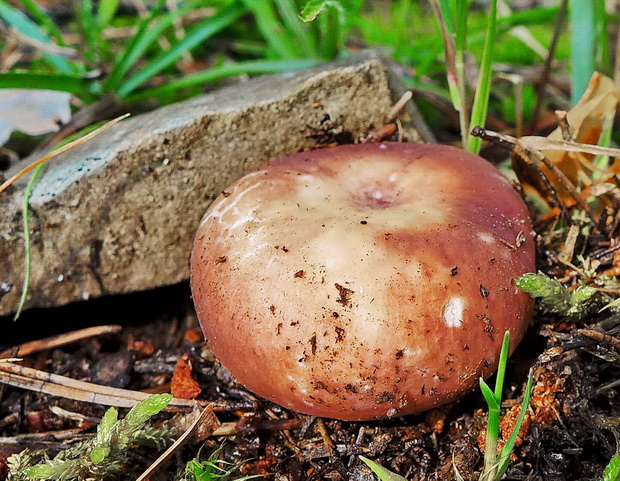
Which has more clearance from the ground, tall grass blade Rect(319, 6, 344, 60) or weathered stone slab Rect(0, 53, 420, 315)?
tall grass blade Rect(319, 6, 344, 60)

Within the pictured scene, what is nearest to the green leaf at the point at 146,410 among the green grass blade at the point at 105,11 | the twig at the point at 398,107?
the twig at the point at 398,107

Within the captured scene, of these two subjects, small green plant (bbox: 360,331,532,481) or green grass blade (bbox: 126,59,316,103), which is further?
green grass blade (bbox: 126,59,316,103)

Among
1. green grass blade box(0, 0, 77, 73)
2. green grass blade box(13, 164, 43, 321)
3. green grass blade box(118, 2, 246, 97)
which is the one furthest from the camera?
green grass blade box(0, 0, 77, 73)

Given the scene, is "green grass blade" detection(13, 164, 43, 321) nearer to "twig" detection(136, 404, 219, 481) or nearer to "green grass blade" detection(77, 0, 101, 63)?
"twig" detection(136, 404, 219, 481)

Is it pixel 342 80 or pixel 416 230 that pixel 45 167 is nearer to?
pixel 342 80

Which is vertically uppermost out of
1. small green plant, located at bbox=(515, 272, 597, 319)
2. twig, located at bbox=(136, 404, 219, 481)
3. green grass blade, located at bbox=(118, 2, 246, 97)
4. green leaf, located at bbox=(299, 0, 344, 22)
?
green leaf, located at bbox=(299, 0, 344, 22)

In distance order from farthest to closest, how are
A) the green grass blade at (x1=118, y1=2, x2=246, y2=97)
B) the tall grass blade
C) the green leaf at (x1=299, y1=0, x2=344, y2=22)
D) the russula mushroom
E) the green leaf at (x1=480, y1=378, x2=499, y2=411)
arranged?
the green grass blade at (x1=118, y1=2, x2=246, y2=97), the tall grass blade, the green leaf at (x1=299, y1=0, x2=344, y2=22), the russula mushroom, the green leaf at (x1=480, y1=378, x2=499, y2=411)

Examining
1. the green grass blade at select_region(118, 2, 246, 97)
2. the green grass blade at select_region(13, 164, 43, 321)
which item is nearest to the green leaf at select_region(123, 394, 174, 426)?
the green grass blade at select_region(13, 164, 43, 321)
